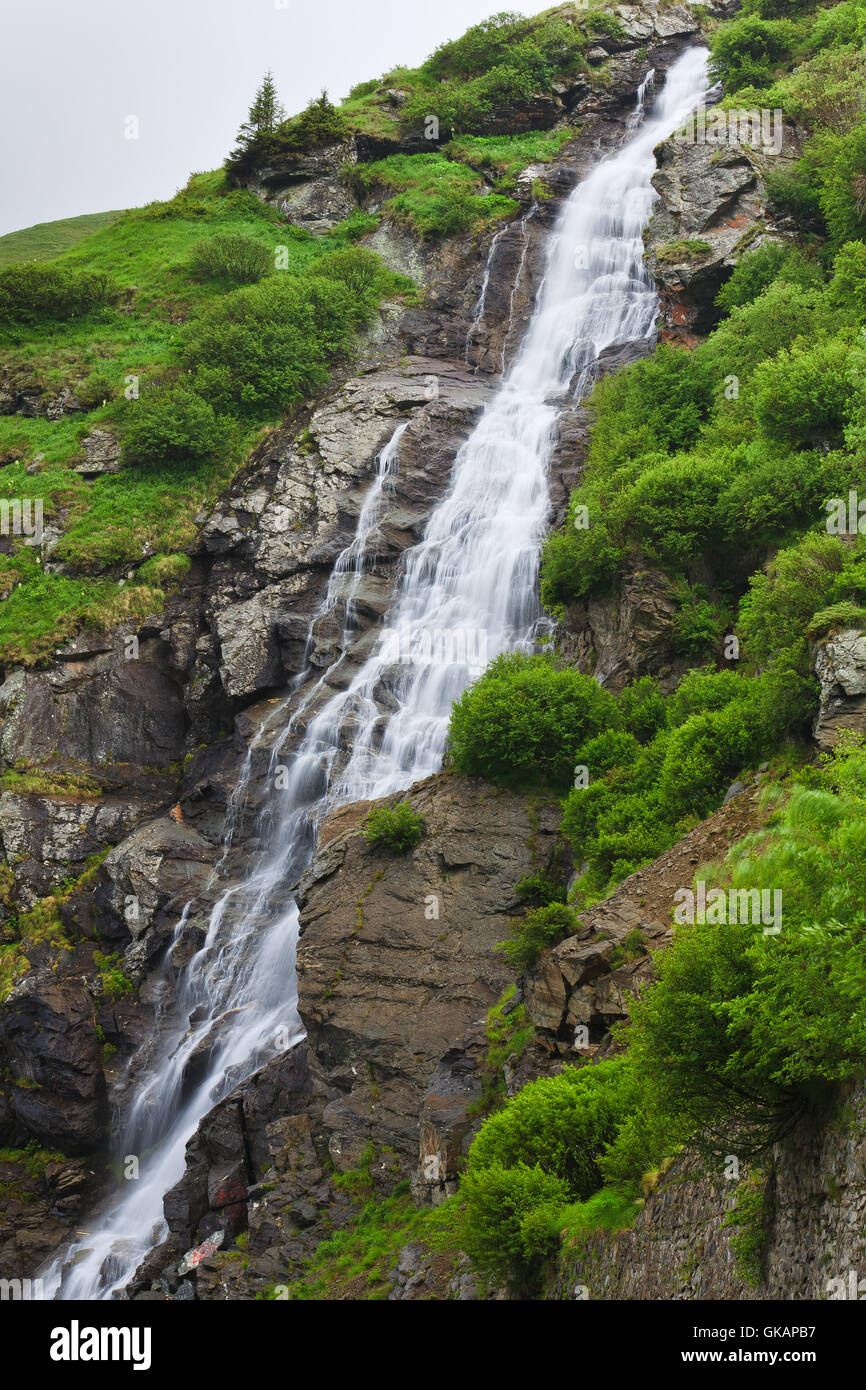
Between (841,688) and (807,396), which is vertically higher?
(807,396)

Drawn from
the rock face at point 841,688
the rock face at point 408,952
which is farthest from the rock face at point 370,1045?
the rock face at point 841,688

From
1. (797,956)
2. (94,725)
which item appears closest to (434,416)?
(94,725)

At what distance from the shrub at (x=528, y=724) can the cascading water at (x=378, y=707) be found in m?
4.08

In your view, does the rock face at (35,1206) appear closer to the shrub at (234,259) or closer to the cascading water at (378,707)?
the cascading water at (378,707)

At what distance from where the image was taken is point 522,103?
54250 millimetres

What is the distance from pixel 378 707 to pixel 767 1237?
1951 centimetres

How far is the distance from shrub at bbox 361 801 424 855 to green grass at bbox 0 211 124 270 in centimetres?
5529

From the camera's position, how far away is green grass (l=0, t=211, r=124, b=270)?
65.6 meters

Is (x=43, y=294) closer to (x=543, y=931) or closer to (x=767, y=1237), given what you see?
(x=543, y=931)

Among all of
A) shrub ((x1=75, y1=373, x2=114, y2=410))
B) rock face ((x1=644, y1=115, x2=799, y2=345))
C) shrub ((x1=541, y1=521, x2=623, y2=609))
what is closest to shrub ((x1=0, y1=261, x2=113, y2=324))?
shrub ((x1=75, y1=373, x2=114, y2=410))

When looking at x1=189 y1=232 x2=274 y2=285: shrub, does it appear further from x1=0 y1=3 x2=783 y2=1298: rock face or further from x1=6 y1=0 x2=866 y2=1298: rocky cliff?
x1=6 y1=0 x2=866 y2=1298: rocky cliff

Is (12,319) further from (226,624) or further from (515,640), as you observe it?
(515,640)

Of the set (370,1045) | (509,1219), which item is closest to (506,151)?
(370,1045)

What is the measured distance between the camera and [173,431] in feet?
120
